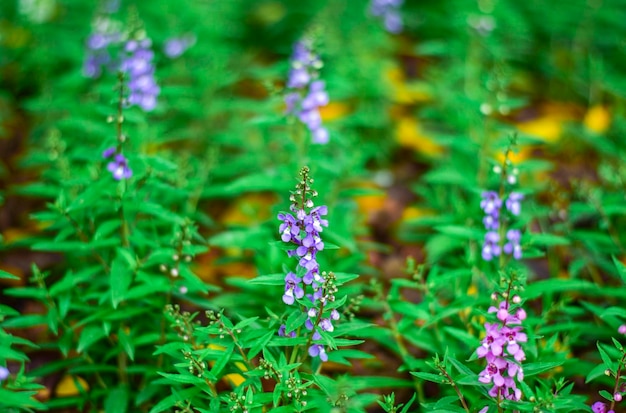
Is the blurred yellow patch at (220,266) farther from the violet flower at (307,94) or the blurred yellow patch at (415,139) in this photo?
the blurred yellow patch at (415,139)

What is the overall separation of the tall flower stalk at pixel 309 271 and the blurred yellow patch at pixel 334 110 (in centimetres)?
293

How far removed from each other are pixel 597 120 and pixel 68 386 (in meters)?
4.61

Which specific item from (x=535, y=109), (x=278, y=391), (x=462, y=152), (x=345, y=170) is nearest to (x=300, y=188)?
(x=278, y=391)

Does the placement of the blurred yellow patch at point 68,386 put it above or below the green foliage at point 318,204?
below

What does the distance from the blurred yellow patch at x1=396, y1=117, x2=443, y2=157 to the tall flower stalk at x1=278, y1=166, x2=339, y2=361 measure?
279cm

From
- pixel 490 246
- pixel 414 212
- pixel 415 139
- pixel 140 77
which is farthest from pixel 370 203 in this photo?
pixel 140 77

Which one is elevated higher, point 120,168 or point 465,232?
point 120,168

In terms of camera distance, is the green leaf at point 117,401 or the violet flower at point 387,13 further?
the violet flower at point 387,13

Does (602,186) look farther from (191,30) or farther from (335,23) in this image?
(191,30)

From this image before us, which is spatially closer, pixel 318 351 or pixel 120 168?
pixel 318 351

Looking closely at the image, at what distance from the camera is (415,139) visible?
5492mm

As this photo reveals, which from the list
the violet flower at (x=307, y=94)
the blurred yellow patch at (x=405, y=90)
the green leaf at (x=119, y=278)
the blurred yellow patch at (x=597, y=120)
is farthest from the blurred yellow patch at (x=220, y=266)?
the blurred yellow patch at (x=597, y=120)

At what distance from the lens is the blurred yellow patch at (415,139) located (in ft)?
17.7

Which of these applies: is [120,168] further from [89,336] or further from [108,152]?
[89,336]
